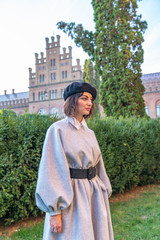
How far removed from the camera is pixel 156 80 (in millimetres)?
40281

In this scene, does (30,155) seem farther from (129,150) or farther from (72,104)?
(129,150)

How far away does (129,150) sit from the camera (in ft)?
18.4

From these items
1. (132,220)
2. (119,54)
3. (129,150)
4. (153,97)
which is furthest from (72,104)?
(153,97)

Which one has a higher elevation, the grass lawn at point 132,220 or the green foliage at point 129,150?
the green foliage at point 129,150

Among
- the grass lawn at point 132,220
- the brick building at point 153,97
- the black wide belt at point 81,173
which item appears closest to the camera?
the black wide belt at point 81,173

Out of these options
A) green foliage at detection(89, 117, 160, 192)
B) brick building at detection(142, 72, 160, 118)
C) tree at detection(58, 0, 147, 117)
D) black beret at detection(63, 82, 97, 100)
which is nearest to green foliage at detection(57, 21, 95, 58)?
tree at detection(58, 0, 147, 117)

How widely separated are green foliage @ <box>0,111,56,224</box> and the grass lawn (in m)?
0.31

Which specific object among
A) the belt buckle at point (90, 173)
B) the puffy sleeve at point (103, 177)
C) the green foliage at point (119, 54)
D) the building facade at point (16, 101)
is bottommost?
the puffy sleeve at point (103, 177)

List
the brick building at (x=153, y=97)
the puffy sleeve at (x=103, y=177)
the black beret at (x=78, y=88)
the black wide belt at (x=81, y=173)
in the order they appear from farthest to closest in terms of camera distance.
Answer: the brick building at (x=153, y=97), the puffy sleeve at (x=103, y=177), the black beret at (x=78, y=88), the black wide belt at (x=81, y=173)

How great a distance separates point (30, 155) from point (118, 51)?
24.1ft

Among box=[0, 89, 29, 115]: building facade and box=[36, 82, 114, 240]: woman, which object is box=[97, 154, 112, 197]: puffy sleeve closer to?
box=[36, 82, 114, 240]: woman

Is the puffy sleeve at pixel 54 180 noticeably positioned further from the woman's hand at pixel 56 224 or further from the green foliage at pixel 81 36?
the green foliage at pixel 81 36

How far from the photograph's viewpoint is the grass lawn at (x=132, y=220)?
3.32m

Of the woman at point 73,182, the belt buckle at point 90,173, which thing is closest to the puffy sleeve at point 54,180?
the woman at point 73,182
